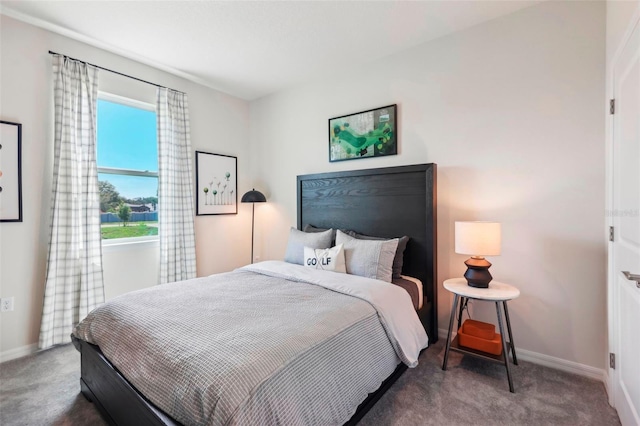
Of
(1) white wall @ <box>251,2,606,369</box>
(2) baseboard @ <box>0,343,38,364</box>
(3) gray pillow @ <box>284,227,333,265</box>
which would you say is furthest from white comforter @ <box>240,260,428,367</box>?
(2) baseboard @ <box>0,343,38,364</box>

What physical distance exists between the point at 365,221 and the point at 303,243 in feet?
2.18

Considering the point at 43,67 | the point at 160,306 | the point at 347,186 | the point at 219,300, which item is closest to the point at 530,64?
the point at 347,186

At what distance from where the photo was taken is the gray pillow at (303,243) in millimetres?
2840

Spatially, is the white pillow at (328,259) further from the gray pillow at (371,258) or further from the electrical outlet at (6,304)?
the electrical outlet at (6,304)

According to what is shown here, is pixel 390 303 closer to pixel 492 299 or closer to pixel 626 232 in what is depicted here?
pixel 492 299

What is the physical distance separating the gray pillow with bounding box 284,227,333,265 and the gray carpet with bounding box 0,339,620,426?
1299 mm

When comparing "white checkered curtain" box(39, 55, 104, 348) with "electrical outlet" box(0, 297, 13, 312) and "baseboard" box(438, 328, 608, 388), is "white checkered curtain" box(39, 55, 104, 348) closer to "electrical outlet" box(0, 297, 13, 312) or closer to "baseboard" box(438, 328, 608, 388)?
"electrical outlet" box(0, 297, 13, 312)

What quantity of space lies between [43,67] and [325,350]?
10.6ft

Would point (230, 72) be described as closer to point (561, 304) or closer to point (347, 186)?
point (347, 186)

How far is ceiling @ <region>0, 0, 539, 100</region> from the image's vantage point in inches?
87.0

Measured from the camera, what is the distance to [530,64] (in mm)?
2221

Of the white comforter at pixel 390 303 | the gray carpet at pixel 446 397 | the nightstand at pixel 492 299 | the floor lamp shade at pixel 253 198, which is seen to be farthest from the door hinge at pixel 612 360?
the floor lamp shade at pixel 253 198

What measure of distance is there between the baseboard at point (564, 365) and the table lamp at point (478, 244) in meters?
0.73

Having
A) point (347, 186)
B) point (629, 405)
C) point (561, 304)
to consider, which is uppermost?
point (347, 186)
